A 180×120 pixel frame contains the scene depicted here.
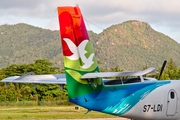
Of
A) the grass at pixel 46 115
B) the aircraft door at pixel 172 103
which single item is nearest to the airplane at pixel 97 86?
the aircraft door at pixel 172 103

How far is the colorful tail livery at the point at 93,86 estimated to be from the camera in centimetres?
1934

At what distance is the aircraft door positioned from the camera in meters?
22.8

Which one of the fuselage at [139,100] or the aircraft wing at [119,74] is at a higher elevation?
the aircraft wing at [119,74]

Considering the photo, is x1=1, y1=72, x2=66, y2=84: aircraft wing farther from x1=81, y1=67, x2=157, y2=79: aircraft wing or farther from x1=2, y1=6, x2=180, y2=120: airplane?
x1=81, y1=67, x2=157, y2=79: aircraft wing

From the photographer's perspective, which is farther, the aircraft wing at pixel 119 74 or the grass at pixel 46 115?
the grass at pixel 46 115

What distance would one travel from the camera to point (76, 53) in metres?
19.5

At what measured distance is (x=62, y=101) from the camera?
7944cm

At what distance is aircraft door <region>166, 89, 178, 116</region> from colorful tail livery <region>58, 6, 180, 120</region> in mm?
254

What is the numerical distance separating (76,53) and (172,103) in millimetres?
6413

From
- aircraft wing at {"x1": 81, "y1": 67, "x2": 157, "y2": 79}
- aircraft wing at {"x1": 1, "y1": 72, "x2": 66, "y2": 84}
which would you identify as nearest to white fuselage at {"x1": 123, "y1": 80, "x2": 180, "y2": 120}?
aircraft wing at {"x1": 81, "y1": 67, "x2": 157, "y2": 79}

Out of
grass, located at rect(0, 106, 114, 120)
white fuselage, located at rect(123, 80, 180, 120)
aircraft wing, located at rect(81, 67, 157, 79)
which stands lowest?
grass, located at rect(0, 106, 114, 120)

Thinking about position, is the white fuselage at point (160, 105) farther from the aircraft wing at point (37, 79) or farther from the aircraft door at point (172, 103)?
the aircraft wing at point (37, 79)

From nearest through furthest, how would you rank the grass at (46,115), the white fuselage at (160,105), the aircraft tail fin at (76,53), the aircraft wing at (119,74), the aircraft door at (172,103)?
1. the aircraft wing at (119,74)
2. the aircraft tail fin at (76,53)
3. the white fuselage at (160,105)
4. the aircraft door at (172,103)
5. the grass at (46,115)

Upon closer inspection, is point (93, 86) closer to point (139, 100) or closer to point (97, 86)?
point (97, 86)
